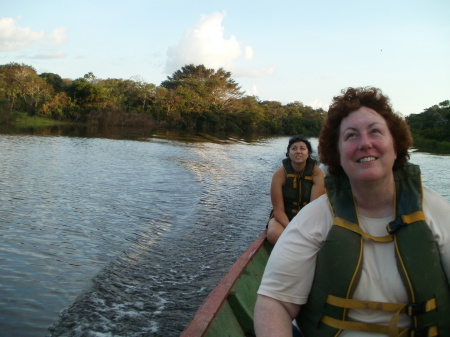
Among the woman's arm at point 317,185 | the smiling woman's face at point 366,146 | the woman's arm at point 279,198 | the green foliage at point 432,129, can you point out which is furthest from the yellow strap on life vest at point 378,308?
the green foliage at point 432,129

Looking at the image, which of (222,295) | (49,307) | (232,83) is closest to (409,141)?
(222,295)

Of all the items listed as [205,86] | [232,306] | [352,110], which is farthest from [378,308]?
[205,86]

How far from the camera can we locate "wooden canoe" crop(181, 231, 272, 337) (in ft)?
8.69

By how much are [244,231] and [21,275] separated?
14.5 feet

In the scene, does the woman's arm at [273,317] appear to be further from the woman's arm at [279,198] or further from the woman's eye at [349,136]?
the woman's arm at [279,198]

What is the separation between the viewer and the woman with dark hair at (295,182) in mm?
4797

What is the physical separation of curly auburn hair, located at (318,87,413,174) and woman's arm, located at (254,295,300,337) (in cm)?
68

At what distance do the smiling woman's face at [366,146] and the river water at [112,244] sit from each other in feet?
10.5

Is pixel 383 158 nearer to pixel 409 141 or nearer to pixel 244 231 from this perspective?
pixel 409 141

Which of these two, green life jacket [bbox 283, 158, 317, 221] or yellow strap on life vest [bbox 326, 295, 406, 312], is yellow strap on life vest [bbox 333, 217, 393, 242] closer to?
yellow strap on life vest [bbox 326, 295, 406, 312]

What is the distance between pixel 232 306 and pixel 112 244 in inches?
159

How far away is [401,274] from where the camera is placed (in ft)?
5.37

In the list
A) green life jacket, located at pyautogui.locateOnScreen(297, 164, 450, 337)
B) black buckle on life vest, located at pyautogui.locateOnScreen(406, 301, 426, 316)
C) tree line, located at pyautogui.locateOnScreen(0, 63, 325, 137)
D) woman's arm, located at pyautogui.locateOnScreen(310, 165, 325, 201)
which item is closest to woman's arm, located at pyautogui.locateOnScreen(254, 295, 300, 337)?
green life jacket, located at pyautogui.locateOnScreen(297, 164, 450, 337)

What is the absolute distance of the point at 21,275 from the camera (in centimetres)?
532
